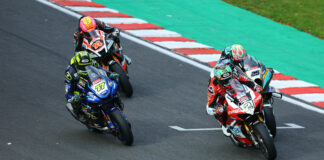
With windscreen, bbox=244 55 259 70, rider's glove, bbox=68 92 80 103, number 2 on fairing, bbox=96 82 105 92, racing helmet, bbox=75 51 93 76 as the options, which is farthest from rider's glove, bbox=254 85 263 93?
rider's glove, bbox=68 92 80 103

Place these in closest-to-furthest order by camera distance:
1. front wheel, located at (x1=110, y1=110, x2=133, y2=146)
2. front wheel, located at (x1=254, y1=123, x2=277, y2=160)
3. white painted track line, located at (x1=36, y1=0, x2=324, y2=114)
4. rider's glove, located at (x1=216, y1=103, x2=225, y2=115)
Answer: front wheel, located at (x1=254, y1=123, x2=277, y2=160) → front wheel, located at (x1=110, y1=110, x2=133, y2=146) → rider's glove, located at (x1=216, y1=103, x2=225, y2=115) → white painted track line, located at (x1=36, y1=0, x2=324, y2=114)

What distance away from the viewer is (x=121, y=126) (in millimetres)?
9109

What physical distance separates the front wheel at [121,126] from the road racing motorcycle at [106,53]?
109 inches

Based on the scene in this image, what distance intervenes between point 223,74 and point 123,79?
3327 millimetres

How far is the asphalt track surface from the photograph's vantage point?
9383 mm

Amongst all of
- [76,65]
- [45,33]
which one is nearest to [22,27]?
[45,33]

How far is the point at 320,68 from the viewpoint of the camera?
50.2ft

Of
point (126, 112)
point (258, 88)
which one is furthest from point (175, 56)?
point (258, 88)

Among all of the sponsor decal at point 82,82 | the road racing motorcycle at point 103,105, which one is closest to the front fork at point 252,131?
the road racing motorcycle at point 103,105

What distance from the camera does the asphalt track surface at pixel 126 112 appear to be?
30.8ft

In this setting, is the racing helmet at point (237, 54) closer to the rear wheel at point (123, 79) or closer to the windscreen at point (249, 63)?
the windscreen at point (249, 63)

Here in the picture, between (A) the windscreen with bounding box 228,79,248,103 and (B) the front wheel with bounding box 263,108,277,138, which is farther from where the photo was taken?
(B) the front wheel with bounding box 263,108,277,138

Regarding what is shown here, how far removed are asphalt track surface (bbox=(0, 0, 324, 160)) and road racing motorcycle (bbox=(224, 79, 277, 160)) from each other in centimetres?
50

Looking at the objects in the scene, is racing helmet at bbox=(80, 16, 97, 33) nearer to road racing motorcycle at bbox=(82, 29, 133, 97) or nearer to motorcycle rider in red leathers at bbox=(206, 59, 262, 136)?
road racing motorcycle at bbox=(82, 29, 133, 97)
